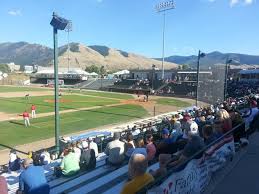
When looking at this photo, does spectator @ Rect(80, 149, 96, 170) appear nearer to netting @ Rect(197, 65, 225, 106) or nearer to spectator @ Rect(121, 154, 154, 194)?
spectator @ Rect(121, 154, 154, 194)

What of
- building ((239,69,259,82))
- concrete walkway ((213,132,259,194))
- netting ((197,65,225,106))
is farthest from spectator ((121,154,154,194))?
building ((239,69,259,82))

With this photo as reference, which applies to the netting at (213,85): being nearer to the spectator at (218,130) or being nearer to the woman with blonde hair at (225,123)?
the woman with blonde hair at (225,123)

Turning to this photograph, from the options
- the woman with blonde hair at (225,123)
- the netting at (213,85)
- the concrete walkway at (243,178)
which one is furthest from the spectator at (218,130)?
the netting at (213,85)

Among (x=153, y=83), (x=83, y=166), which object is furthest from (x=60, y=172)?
(x=153, y=83)

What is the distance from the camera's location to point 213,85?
35625 millimetres

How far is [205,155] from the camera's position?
729 centimetres

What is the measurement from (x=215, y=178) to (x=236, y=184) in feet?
1.91

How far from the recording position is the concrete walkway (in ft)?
24.2

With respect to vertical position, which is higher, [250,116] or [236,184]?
[250,116]

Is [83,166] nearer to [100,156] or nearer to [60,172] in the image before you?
[60,172]

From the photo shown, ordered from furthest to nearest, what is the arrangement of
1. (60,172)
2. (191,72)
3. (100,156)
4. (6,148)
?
(191,72) → (6,148) → (100,156) → (60,172)

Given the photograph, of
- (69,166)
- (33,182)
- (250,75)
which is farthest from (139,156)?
(250,75)

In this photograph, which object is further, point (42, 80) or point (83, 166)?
point (42, 80)

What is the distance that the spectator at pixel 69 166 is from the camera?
364 inches
